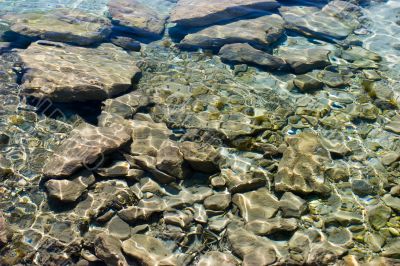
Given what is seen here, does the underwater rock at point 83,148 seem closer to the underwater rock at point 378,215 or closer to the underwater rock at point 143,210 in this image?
the underwater rock at point 143,210

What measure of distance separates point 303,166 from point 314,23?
594cm

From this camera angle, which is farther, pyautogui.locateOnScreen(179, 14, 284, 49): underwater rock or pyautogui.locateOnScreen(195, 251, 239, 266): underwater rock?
pyautogui.locateOnScreen(179, 14, 284, 49): underwater rock

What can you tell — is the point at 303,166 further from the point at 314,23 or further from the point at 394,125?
the point at 314,23

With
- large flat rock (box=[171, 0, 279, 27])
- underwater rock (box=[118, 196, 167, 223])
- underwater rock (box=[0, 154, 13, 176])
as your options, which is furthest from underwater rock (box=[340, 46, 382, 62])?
underwater rock (box=[0, 154, 13, 176])

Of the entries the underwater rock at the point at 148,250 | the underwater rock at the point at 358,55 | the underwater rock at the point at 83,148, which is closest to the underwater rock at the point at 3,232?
the underwater rock at the point at 83,148

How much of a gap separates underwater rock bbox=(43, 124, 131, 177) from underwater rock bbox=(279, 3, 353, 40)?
6174 mm

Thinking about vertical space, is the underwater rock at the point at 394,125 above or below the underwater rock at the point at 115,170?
above

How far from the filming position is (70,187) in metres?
5.47

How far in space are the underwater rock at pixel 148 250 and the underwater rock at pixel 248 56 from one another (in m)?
5.13

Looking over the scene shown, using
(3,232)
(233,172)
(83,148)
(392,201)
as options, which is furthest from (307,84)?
(3,232)

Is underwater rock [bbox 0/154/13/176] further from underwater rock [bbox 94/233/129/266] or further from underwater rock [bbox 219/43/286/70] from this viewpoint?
underwater rock [bbox 219/43/286/70]

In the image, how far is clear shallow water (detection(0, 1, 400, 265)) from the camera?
16.0ft

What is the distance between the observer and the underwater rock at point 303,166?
552 centimetres

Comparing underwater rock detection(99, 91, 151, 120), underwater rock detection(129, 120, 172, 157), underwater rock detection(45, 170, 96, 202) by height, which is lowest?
underwater rock detection(45, 170, 96, 202)
